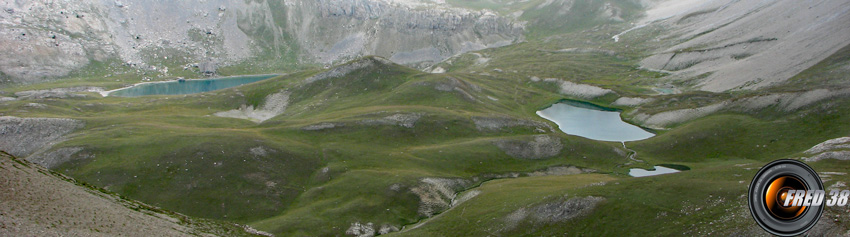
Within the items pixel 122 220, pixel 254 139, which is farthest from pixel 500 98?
pixel 122 220

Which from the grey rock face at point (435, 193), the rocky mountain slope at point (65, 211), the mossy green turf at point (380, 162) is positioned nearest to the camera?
the rocky mountain slope at point (65, 211)

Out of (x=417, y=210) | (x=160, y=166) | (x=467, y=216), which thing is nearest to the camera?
(x=467, y=216)

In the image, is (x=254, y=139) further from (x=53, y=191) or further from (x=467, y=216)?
(x=53, y=191)

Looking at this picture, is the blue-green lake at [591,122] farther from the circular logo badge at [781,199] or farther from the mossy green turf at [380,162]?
the circular logo badge at [781,199]

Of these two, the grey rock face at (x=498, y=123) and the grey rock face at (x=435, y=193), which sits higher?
the grey rock face at (x=498, y=123)

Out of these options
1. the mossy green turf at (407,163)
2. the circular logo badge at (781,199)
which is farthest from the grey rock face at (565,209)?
the circular logo badge at (781,199)
